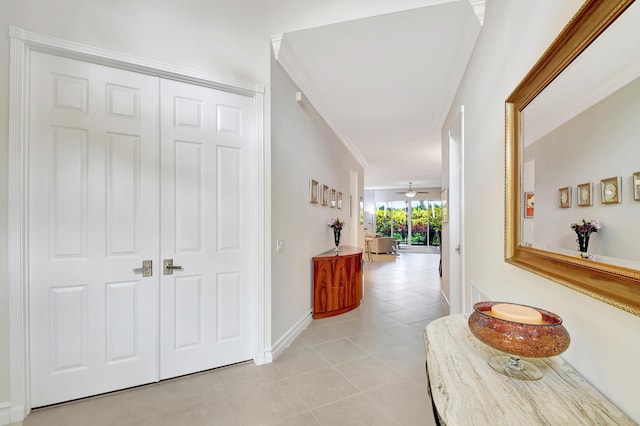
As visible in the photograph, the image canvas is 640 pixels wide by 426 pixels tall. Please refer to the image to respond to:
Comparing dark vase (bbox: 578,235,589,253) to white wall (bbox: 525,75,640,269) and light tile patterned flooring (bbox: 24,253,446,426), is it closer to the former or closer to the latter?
white wall (bbox: 525,75,640,269)

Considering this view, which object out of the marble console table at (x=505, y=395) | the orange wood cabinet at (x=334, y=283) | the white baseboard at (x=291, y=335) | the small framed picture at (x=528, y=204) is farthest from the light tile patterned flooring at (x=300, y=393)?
the small framed picture at (x=528, y=204)

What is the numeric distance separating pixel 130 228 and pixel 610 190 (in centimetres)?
267

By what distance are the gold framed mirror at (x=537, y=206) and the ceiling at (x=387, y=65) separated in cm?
132

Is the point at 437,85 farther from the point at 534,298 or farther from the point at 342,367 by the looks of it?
the point at 342,367

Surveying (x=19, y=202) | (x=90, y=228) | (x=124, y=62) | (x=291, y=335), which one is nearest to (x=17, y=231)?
(x=19, y=202)

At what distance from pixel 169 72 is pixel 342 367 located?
9.35 feet

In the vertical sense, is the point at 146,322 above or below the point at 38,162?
below

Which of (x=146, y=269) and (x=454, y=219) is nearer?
(x=146, y=269)

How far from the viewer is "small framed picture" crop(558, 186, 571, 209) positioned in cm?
101

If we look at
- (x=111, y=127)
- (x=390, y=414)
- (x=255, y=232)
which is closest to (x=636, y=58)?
(x=390, y=414)

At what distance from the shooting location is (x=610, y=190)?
2.66ft

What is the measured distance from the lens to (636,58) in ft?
2.38

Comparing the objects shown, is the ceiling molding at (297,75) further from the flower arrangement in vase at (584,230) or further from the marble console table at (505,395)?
the marble console table at (505,395)

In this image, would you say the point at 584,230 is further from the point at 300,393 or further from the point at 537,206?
the point at 300,393
